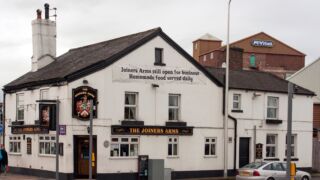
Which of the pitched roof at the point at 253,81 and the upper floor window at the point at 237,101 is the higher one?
the pitched roof at the point at 253,81

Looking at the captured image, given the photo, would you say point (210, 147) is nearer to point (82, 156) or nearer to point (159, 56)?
point (159, 56)

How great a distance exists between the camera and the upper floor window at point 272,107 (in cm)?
3447

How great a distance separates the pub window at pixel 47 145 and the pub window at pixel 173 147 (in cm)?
628

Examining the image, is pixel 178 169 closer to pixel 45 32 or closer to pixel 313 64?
pixel 45 32

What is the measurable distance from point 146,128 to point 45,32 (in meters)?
8.88

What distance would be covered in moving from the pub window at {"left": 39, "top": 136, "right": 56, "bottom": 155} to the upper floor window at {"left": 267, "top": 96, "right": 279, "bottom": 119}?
540 inches

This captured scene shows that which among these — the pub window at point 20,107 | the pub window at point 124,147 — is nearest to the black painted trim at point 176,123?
the pub window at point 124,147

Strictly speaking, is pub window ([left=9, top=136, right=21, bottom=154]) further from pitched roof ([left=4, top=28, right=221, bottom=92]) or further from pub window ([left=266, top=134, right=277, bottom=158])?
pub window ([left=266, top=134, right=277, bottom=158])

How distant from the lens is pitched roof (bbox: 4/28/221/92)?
27614 millimetres

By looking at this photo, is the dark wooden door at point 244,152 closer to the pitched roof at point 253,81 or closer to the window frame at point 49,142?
the pitched roof at point 253,81

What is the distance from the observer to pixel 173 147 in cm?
3044

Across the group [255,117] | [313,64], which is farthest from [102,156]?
[313,64]

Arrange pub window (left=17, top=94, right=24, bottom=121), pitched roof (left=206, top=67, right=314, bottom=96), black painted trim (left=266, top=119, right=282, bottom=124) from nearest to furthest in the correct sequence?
pub window (left=17, top=94, right=24, bottom=121) < pitched roof (left=206, top=67, right=314, bottom=96) < black painted trim (left=266, top=119, right=282, bottom=124)

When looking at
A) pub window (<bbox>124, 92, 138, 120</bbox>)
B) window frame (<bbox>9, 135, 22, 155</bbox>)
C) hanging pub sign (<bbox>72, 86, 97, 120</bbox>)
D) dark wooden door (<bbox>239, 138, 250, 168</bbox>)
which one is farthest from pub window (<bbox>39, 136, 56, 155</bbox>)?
dark wooden door (<bbox>239, 138, 250, 168</bbox>)
